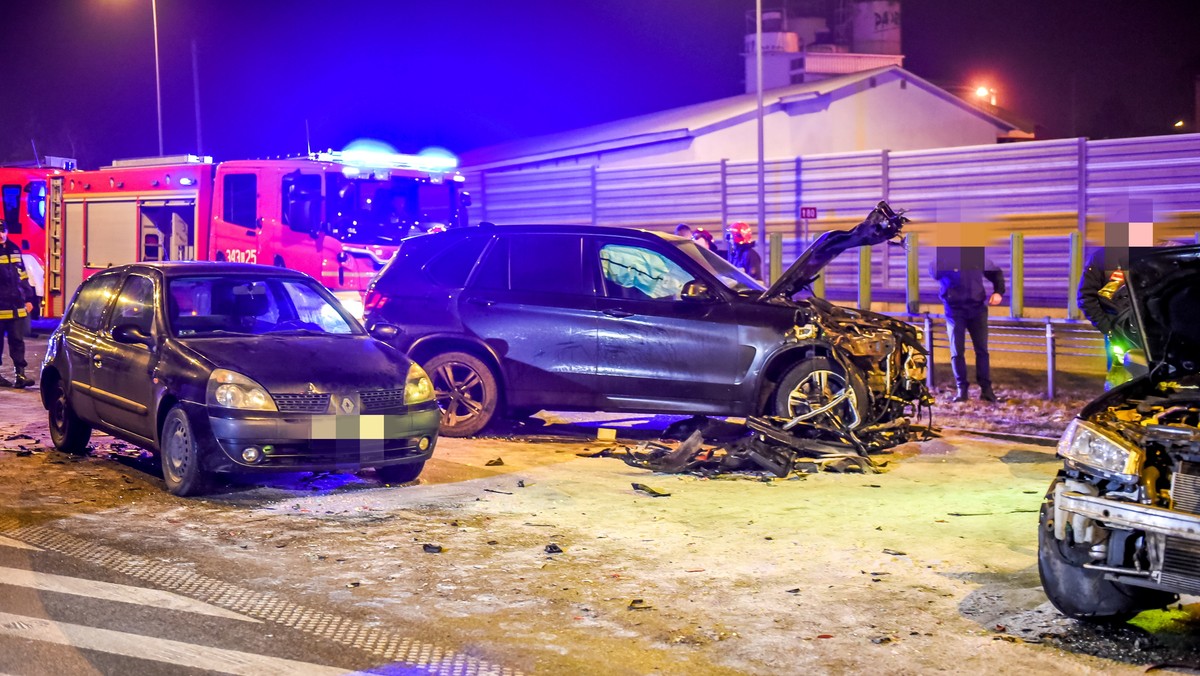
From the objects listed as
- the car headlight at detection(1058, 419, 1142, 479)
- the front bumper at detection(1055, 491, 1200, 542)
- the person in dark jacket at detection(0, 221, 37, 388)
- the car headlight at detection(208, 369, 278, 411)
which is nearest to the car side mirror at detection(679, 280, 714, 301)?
the car headlight at detection(208, 369, 278, 411)

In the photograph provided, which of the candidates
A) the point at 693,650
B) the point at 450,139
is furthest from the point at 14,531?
the point at 450,139

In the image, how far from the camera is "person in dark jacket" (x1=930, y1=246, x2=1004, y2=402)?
12.3 meters

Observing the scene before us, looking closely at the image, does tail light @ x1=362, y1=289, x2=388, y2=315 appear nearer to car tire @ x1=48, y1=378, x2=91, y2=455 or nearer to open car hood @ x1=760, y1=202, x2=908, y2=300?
car tire @ x1=48, y1=378, x2=91, y2=455

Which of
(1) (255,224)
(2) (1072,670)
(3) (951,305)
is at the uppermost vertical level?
(1) (255,224)

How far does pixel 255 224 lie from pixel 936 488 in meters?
11.2

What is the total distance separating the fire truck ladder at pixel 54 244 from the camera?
20.6 m

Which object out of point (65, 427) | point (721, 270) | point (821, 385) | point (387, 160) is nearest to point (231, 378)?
point (65, 427)

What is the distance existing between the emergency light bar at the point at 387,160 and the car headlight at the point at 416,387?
28.1ft

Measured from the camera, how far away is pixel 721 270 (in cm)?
1013

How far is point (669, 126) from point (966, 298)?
19.3 m

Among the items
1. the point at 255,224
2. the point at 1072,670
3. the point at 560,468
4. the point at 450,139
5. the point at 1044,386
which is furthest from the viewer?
the point at 450,139

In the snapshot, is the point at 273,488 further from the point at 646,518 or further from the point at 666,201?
the point at 666,201

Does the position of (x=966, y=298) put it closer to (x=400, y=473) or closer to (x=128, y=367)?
(x=400, y=473)

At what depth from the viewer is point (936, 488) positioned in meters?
8.27
